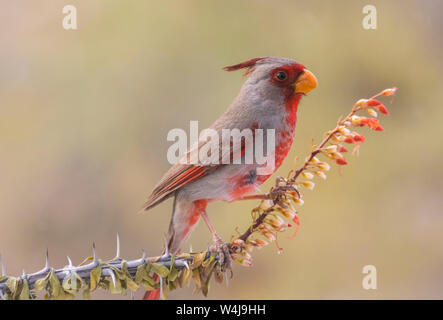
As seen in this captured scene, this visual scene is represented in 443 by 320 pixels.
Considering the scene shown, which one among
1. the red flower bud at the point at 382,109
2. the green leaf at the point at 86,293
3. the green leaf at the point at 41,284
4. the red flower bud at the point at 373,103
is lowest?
the green leaf at the point at 86,293

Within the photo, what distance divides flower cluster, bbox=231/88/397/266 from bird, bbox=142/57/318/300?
1.29 ft

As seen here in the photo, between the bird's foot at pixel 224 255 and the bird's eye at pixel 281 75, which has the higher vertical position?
the bird's eye at pixel 281 75

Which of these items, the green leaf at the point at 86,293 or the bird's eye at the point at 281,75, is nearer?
the green leaf at the point at 86,293

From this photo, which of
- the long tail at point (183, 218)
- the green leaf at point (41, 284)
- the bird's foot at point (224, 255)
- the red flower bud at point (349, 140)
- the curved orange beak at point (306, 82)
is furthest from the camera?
the long tail at point (183, 218)

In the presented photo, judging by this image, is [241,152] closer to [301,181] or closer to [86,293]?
[301,181]

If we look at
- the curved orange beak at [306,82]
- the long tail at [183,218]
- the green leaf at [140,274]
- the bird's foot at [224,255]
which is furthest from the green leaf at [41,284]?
the curved orange beak at [306,82]

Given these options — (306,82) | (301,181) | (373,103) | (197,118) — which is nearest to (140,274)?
(301,181)

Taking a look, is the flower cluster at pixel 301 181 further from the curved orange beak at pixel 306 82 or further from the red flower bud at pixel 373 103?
the curved orange beak at pixel 306 82

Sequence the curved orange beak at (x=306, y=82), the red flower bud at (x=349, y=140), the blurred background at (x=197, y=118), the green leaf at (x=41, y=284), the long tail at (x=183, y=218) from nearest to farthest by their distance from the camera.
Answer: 1. the green leaf at (x=41, y=284)
2. the red flower bud at (x=349, y=140)
3. the curved orange beak at (x=306, y=82)
4. the long tail at (x=183, y=218)
5. the blurred background at (x=197, y=118)

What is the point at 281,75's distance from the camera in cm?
215

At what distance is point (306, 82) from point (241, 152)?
0.36 meters

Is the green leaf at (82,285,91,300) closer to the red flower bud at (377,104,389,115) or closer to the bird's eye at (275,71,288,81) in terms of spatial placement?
the red flower bud at (377,104,389,115)

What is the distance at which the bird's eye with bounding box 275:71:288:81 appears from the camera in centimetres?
213

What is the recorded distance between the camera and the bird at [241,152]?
2.06m
